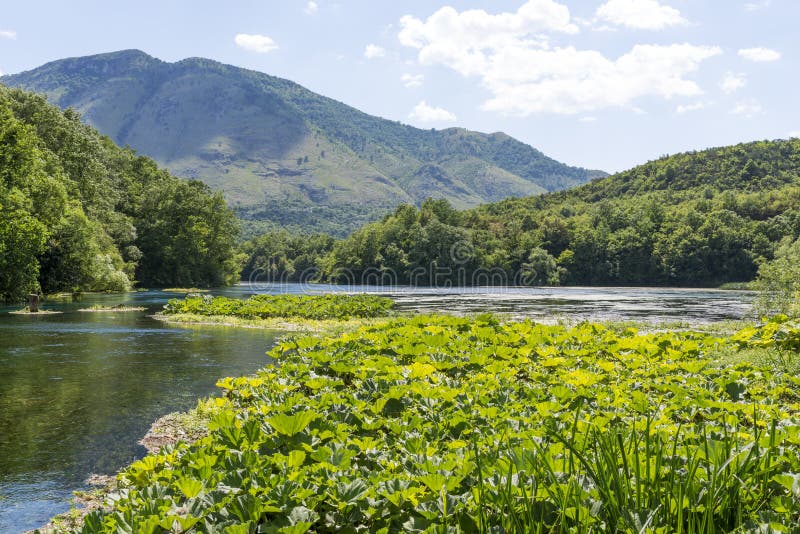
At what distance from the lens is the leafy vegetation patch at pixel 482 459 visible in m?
2.95

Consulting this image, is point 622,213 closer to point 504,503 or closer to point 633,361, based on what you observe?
point 633,361

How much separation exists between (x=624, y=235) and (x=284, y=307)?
93413 millimetres

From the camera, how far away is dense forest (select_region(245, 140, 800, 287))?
330ft

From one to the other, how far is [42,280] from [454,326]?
40.0 meters

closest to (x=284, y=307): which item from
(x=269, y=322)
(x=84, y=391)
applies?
(x=269, y=322)

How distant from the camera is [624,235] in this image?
11000cm

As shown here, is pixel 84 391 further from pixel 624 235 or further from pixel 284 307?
pixel 624 235

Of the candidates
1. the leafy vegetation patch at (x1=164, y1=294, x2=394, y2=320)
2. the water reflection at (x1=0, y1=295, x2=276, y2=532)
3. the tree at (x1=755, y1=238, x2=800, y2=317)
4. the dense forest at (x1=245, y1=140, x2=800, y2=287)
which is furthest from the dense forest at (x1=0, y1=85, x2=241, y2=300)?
the tree at (x1=755, y1=238, x2=800, y2=317)

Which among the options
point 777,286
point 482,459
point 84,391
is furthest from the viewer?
point 777,286

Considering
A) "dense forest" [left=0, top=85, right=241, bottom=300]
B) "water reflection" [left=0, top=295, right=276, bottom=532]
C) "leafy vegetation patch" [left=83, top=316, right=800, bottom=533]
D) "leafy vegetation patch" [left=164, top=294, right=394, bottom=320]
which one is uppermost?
"dense forest" [left=0, top=85, right=241, bottom=300]

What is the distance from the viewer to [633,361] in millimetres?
10328

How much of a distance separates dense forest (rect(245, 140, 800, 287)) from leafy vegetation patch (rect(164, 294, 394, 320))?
244 ft

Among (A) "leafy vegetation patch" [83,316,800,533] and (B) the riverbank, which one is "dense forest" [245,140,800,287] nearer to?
(B) the riverbank

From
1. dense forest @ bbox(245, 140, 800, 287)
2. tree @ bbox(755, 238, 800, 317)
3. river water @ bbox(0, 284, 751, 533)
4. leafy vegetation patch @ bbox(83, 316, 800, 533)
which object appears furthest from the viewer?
dense forest @ bbox(245, 140, 800, 287)
